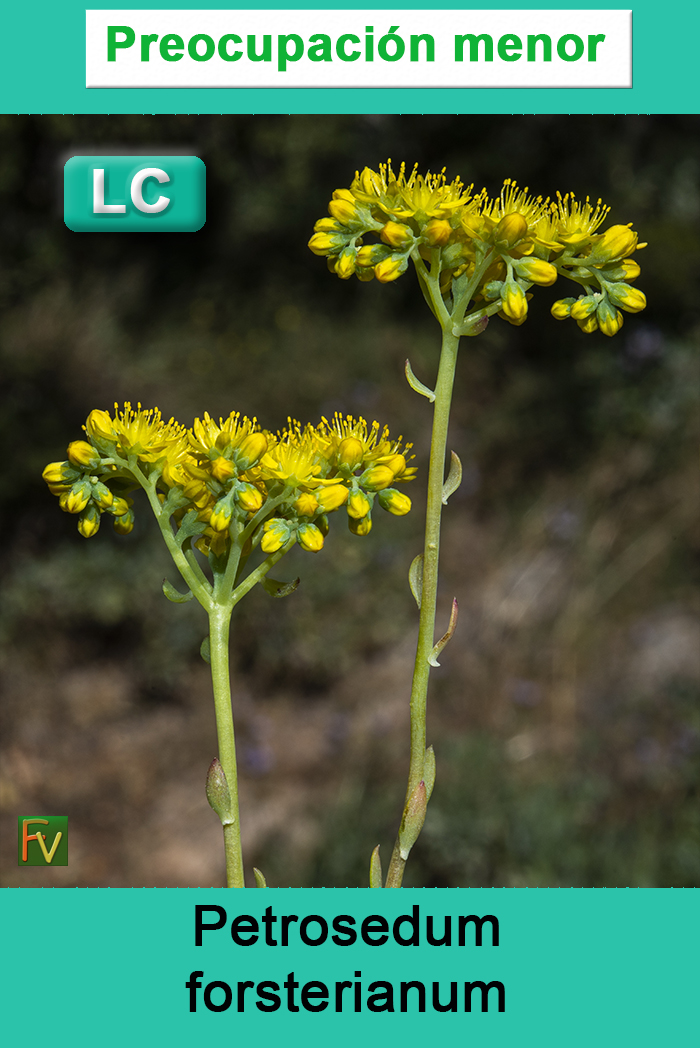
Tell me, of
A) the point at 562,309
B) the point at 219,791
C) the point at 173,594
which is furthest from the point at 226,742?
the point at 562,309

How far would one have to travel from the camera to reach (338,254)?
3.69 feet

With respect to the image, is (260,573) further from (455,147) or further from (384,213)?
(455,147)

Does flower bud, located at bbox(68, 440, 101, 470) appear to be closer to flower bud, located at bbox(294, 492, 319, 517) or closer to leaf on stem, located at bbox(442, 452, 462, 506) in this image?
flower bud, located at bbox(294, 492, 319, 517)

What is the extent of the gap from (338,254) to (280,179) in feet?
17.7

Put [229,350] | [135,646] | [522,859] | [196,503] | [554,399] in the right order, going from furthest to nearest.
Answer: [229,350] → [554,399] → [135,646] → [522,859] → [196,503]

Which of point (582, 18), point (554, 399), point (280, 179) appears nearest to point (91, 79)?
point (582, 18)

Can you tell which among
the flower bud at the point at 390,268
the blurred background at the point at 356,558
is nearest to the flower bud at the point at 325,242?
the flower bud at the point at 390,268

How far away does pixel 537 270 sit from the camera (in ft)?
3.22

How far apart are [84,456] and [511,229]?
0.60 metres

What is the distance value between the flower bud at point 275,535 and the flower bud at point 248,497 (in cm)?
4

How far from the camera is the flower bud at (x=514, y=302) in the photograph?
0.96m

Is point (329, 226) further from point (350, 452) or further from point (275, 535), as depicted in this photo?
point (275, 535)

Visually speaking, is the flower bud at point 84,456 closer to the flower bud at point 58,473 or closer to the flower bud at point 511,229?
the flower bud at point 58,473

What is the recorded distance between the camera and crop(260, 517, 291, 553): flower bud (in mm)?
956
